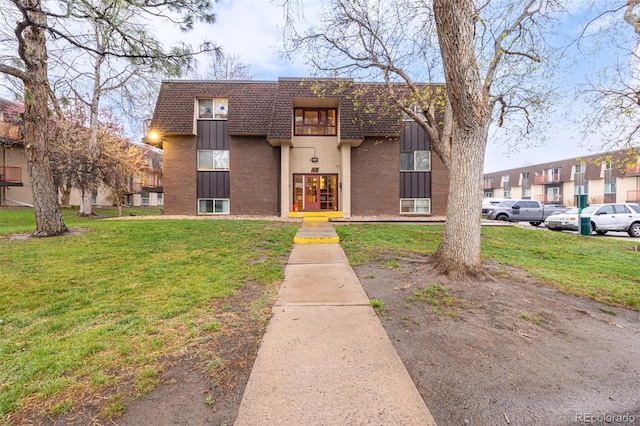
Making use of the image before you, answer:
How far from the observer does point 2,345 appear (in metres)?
2.86

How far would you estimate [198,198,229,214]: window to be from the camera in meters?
16.9

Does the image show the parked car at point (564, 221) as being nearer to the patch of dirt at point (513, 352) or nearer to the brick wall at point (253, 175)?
the patch of dirt at point (513, 352)

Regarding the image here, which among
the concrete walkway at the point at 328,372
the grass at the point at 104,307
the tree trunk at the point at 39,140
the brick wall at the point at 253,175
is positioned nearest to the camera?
the concrete walkway at the point at 328,372

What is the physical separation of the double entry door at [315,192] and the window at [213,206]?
4.11 meters

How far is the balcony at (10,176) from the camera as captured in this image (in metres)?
21.8

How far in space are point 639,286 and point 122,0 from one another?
1122cm

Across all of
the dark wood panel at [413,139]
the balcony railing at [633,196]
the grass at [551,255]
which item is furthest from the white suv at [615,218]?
the balcony railing at [633,196]

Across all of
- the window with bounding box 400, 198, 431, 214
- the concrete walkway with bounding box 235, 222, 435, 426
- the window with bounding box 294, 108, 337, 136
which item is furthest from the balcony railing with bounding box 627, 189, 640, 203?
the concrete walkway with bounding box 235, 222, 435, 426

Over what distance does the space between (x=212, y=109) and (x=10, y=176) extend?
1902 centimetres

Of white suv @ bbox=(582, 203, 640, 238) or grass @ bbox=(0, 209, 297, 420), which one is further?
white suv @ bbox=(582, 203, 640, 238)

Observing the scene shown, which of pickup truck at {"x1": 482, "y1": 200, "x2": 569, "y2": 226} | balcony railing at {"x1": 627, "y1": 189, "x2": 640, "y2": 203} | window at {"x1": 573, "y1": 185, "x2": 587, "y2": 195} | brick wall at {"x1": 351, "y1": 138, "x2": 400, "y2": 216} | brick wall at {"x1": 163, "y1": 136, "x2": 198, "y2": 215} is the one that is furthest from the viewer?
window at {"x1": 573, "y1": 185, "x2": 587, "y2": 195}

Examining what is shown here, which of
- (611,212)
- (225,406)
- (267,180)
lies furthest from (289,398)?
(611,212)

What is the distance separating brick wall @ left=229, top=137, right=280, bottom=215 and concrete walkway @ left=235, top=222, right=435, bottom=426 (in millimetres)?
12988

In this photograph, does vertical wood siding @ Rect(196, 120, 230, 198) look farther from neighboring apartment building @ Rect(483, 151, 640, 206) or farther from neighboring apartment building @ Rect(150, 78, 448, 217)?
neighboring apartment building @ Rect(483, 151, 640, 206)
